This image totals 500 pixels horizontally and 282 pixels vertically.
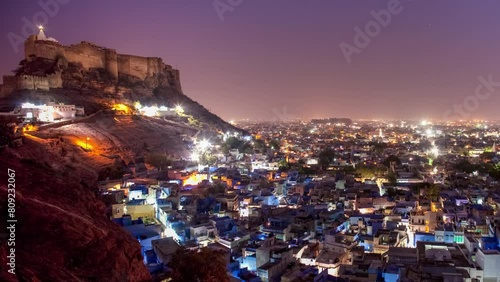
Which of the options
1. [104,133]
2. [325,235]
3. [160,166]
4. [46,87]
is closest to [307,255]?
[325,235]

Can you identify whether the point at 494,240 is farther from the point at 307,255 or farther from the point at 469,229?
the point at 307,255

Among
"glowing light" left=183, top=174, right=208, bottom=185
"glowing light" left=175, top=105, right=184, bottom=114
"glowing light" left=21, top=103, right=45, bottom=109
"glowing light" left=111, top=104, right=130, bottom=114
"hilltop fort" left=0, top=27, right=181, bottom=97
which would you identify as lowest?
"glowing light" left=183, top=174, right=208, bottom=185

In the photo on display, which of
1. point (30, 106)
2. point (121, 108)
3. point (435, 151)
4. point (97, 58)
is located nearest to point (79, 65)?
point (97, 58)

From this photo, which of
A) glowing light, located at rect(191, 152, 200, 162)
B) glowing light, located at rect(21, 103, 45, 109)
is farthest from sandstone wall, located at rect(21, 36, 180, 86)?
glowing light, located at rect(191, 152, 200, 162)

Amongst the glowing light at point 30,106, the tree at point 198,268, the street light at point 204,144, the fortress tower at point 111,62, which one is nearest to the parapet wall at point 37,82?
the glowing light at point 30,106

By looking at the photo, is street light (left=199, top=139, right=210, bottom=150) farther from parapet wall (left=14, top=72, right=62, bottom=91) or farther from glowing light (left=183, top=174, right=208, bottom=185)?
parapet wall (left=14, top=72, right=62, bottom=91)

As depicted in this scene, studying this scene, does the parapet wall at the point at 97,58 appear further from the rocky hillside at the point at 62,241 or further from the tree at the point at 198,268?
the tree at the point at 198,268
